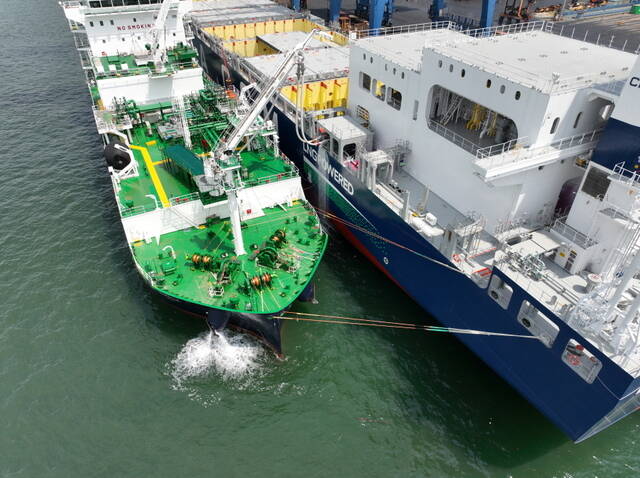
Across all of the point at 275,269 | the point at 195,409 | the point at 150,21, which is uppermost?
the point at 150,21

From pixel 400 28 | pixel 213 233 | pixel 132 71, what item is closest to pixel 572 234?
pixel 213 233

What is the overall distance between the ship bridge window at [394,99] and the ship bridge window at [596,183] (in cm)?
819

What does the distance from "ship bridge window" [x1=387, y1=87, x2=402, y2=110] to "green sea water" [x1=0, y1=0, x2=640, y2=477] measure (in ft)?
23.6

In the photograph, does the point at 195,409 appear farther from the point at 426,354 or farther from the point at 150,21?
the point at 150,21

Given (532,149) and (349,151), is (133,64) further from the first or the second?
(532,149)

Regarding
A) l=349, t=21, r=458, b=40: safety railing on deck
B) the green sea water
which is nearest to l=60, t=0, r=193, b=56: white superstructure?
l=349, t=21, r=458, b=40: safety railing on deck

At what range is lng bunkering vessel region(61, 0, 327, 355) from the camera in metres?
15.9

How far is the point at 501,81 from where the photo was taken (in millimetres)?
13922

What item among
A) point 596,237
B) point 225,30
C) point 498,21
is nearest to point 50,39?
point 225,30

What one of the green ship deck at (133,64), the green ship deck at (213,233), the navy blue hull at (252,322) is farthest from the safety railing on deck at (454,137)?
the green ship deck at (133,64)

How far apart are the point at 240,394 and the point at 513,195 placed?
466 inches

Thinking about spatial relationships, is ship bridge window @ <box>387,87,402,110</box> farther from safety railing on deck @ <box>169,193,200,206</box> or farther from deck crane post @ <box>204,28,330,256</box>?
safety railing on deck @ <box>169,193,200,206</box>

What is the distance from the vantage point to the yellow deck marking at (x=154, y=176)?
19156mm

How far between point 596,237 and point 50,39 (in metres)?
62.1
